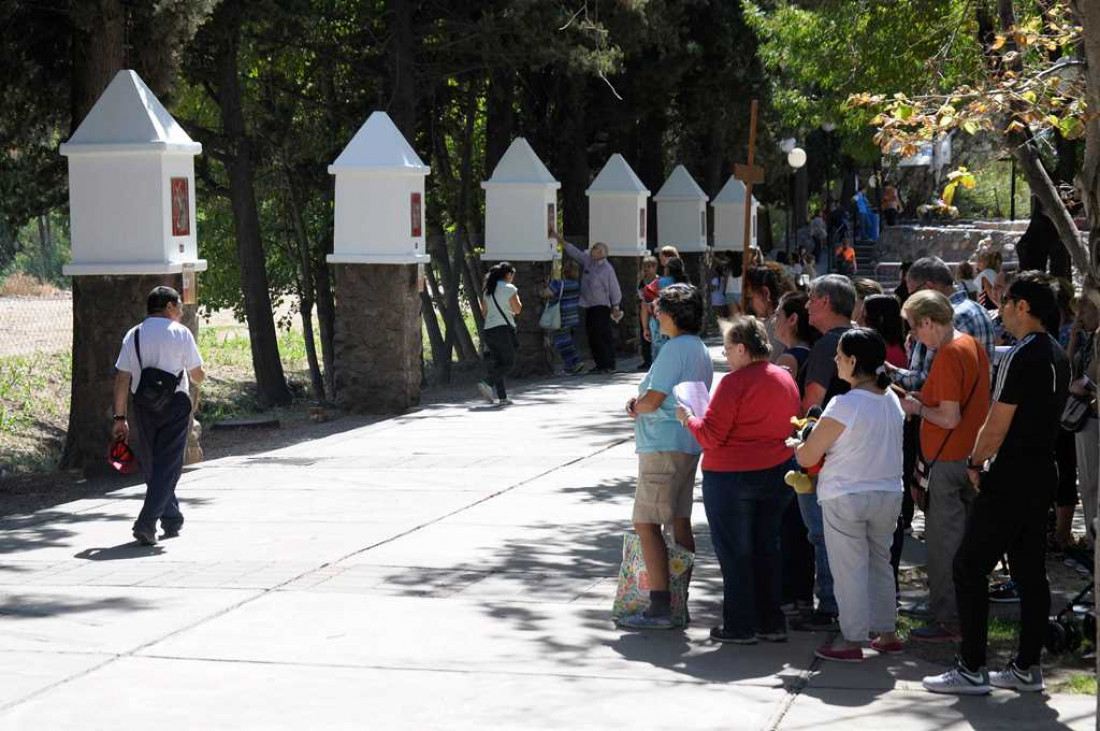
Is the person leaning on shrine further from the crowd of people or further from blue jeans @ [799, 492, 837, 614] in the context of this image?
blue jeans @ [799, 492, 837, 614]

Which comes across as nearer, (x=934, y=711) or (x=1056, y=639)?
(x=934, y=711)

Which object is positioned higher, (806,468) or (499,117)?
(499,117)

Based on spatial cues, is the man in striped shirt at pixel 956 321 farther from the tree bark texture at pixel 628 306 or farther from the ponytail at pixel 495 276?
the tree bark texture at pixel 628 306

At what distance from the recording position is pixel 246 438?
17375mm

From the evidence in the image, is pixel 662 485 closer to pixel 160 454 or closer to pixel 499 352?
pixel 160 454

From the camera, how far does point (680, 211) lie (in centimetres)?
2984

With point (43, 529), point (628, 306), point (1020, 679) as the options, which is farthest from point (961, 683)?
point (628, 306)

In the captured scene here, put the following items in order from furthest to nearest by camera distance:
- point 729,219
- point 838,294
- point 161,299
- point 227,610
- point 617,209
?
point 729,219 < point 617,209 < point 161,299 < point 227,610 < point 838,294

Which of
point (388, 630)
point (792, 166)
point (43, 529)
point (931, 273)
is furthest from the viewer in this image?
point (792, 166)

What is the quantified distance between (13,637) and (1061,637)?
5035mm

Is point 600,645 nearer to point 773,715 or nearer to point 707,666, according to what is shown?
point 707,666

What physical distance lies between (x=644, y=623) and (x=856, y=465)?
1.45m

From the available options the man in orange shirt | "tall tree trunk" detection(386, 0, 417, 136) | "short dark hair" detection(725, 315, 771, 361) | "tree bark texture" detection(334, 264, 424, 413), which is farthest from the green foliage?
"tall tree trunk" detection(386, 0, 417, 136)

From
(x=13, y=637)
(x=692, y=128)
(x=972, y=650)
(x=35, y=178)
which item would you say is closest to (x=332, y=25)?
(x=35, y=178)
